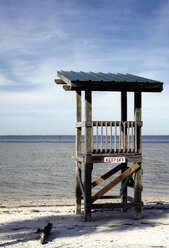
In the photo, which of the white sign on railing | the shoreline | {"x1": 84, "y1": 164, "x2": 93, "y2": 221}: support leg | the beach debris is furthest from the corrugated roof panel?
the shoreline

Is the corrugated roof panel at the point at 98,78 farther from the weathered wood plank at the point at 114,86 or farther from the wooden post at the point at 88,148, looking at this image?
the wooden post at the point at 88,148

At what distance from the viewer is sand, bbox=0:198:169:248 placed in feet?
25.8

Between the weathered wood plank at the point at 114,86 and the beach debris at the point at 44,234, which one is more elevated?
the weathered wood plank at the point at 114,86

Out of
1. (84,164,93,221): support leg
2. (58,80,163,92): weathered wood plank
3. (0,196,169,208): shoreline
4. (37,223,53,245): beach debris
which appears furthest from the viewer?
(0,196,169,208): shoreline

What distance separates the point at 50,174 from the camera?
2258cm

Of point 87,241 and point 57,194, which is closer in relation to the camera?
point 87,241

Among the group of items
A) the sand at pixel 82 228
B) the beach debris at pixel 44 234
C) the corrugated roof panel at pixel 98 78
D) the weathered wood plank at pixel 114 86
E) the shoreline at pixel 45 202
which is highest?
the corrugated roof panel at pixel 98 78

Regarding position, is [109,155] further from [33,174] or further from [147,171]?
[147,171]

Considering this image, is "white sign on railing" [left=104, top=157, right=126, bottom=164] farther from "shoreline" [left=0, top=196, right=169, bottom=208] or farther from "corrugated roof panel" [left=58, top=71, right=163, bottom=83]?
"shoreline" [left=0, top=196, right=169, bottom=208]

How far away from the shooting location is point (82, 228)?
353 inches

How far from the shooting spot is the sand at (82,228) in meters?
7.86

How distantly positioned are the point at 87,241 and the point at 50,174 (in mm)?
14863

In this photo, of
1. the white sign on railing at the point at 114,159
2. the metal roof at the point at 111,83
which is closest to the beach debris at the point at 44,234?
the white sign on railing at the point at 114,159

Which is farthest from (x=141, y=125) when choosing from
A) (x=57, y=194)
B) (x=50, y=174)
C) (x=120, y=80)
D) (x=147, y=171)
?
(x=147, y=171)
